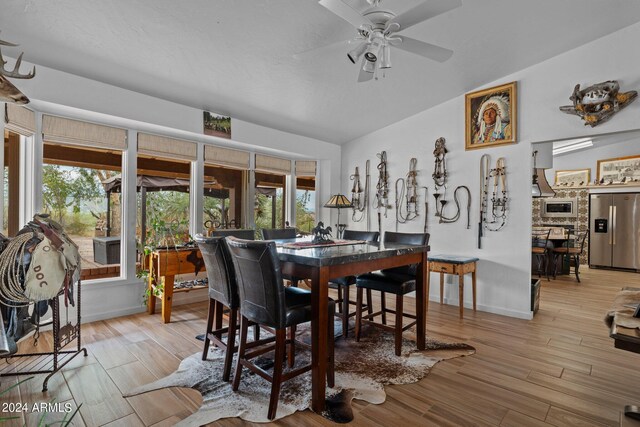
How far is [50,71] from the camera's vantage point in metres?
2.95

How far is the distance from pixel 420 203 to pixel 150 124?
142 inches

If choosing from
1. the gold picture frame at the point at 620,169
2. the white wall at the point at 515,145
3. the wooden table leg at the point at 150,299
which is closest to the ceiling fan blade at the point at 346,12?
the white wall at the point at 515,145

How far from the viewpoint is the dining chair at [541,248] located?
6.19 metres

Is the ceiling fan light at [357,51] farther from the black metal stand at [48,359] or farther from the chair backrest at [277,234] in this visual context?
the black metal stand at [48,359]

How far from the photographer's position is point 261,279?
192cm

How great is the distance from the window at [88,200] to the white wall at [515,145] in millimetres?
3402

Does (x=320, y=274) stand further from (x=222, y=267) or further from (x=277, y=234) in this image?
(x=277, y=234)

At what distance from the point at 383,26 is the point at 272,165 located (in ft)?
10.8

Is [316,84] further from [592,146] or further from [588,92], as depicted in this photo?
[592,146]

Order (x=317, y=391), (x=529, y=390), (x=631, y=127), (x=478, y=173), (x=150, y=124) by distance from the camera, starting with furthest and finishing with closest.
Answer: (x=478, y=173), (x=150, y=124), (x=631, y=127), (x=529, y=390), (x=317, y=391)

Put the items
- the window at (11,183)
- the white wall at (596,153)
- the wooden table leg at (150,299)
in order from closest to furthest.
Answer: the window at (11,183)
the wooden table leg at (150,299)
the white wall at (596,153)

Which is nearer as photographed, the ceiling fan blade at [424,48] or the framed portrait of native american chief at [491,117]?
the ceiling fan blade at [424,48]

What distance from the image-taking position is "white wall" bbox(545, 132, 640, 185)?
24.5ft

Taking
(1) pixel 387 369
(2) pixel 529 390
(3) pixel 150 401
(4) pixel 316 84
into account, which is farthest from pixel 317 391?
(4) pixel 316 84
